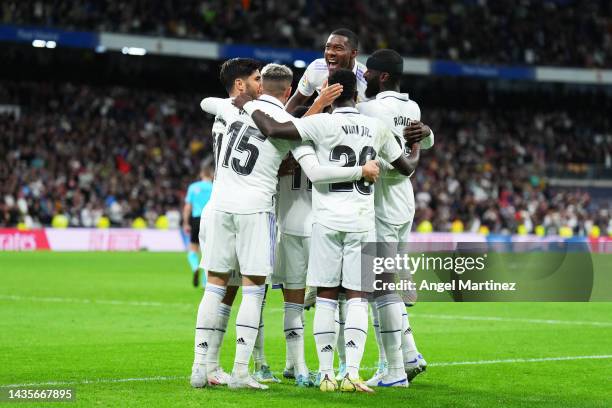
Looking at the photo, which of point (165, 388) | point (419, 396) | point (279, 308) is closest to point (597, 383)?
point (419, 396)

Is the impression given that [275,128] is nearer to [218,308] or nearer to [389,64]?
[389,64]

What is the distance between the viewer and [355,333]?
319 inches

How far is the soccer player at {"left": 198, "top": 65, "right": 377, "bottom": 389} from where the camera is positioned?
826 cm

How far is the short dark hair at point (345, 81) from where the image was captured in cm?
816

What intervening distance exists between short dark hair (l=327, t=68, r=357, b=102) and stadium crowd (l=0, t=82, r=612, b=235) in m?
25.3

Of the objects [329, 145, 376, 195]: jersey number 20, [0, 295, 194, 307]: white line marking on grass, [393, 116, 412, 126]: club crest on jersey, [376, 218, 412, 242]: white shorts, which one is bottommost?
[0, 295, 194, 307]: white line marking on grass

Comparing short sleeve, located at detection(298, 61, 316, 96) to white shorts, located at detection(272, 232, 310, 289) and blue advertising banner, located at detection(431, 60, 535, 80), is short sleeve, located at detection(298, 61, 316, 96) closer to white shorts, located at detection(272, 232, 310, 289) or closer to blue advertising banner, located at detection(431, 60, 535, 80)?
white shorts, located at detection(272, 232, 310, 289)

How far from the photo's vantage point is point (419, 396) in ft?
26.7

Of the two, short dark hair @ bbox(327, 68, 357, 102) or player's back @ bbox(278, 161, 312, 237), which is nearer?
short dark hair @ bbox(327, 68, 357, 102)

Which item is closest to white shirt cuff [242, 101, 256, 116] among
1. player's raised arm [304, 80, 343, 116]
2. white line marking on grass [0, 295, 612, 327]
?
player's raised arm [304, 80, 343, 116]

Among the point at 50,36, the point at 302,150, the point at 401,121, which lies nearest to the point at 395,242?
the point at 401,121

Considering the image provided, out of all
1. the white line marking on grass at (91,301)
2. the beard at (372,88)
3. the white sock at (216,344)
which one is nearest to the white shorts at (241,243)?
the white sock at (216,344)

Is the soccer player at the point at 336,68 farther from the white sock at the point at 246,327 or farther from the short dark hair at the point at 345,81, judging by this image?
the white sock at the point at 246,327

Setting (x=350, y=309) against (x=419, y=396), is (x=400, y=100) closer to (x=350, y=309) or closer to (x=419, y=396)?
(x=350, y=309)
